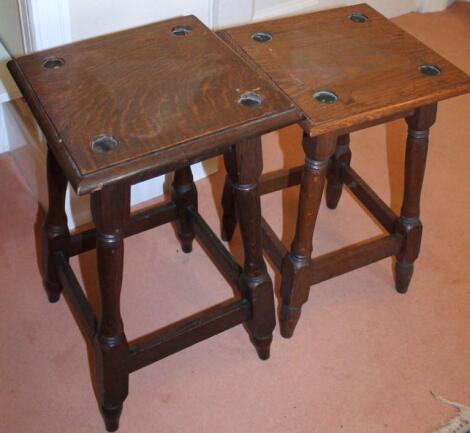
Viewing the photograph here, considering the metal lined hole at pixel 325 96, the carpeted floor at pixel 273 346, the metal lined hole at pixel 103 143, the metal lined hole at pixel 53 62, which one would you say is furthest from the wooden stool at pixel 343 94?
the metal lined hole at pixel 53 62

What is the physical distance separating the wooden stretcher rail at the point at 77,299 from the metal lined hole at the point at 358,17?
770 millimetres

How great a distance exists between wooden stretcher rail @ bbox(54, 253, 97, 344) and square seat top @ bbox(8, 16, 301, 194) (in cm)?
39

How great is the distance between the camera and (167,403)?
1449 millimetres

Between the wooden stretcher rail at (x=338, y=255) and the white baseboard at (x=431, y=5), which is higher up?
the white baseboard at (x=431, y=5)

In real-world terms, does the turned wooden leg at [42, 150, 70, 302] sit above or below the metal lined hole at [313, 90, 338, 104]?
below

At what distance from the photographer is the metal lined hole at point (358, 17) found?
1.50 m

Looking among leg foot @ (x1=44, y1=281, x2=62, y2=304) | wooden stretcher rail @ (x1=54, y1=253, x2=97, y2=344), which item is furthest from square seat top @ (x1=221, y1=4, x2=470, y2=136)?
leg foot @ (x1=44, y1=281, x2=62, y2=304)

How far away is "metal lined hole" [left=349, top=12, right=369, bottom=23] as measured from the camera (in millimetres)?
1495

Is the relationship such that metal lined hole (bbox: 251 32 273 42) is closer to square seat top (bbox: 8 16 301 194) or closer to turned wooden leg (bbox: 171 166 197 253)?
square seat top (bbox: 8 16 301 194)

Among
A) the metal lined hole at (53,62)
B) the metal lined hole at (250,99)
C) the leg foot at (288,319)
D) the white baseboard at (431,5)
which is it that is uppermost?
the metal lined hole at (53,62)

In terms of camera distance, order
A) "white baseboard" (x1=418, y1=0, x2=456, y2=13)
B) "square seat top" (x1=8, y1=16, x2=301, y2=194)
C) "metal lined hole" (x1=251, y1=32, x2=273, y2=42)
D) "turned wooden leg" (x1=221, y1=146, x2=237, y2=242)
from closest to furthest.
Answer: "square seat top" (x1=8, y1=16, x2=301, y2=194) → "metal lined hole" (x1=251, y1=32, x2=273, y2=42) → "turned wooden leg" (x1=221, y1=146, x2=237, y2=242) → "white baseboard" (x1=418, y1=0, x2=456, y2=13)

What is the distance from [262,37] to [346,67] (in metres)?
0.19

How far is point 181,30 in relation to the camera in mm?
1375

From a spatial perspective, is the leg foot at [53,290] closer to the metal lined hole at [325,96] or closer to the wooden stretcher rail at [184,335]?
the wooden stretcher rail at [184,335]
